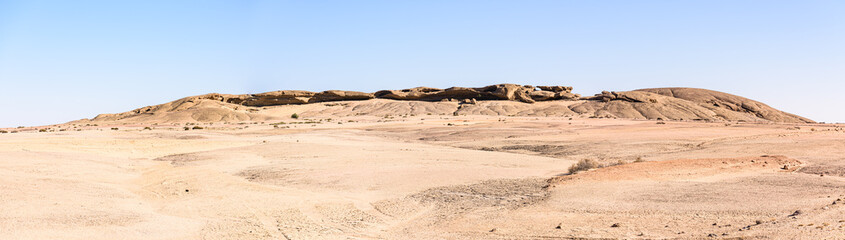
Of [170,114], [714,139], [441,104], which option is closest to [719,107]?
[441,104]

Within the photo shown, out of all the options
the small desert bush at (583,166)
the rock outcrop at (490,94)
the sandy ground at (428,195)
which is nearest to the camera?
the sandy ground at (428,195)

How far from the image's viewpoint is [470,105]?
61125 millimetres

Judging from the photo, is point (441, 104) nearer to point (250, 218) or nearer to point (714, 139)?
point (714, 139)

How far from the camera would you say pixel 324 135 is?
1241 inches

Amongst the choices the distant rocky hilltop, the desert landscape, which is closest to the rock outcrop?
the distant rocky hilltop

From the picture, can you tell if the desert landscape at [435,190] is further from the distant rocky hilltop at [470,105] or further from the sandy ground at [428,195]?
the distant rocky hilltop at [470,105]

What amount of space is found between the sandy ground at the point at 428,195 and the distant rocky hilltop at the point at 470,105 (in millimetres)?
34971

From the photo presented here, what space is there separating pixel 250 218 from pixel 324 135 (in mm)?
22062

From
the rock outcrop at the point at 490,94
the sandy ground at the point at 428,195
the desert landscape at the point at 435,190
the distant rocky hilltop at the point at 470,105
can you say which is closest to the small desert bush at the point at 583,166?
the desert landscape at the point at 435,190

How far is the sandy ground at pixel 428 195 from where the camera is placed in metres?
8.28

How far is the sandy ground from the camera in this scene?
27.2 ft

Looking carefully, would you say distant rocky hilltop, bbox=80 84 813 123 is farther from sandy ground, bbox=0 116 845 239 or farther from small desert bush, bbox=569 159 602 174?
small desert bush, bbox=569 159 602 174

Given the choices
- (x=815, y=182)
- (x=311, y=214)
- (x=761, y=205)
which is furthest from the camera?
(x=815, y=182)

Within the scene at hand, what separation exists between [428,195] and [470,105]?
49.5m
